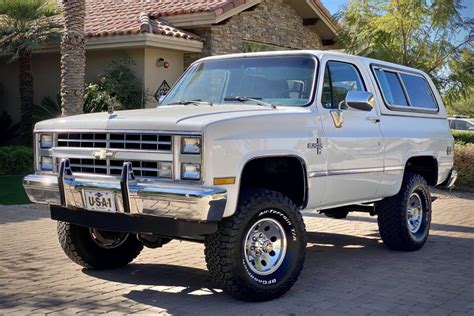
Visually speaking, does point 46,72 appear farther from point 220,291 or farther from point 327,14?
point 220,291

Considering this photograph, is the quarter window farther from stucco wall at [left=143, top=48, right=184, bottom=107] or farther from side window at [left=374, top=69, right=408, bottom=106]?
stucco wall at [left=143, top=48, right=184, bottom=107]

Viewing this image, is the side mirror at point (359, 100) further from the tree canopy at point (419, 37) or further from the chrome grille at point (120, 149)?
the tree canopy at point (419, 37)

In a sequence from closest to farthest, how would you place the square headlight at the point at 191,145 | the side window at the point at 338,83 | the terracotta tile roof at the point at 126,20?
the square headlight at the point at 191,145 → the side window at the point at 338,83 → the terracotta tile roof at the point at 126,20

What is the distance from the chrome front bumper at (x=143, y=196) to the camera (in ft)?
15.5

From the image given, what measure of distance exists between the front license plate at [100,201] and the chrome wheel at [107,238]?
1.14 meters

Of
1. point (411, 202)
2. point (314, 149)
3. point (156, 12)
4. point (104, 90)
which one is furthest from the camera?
point (156, 12)

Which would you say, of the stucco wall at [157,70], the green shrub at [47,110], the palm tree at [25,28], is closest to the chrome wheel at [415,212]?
the stucco wall at [157,70]

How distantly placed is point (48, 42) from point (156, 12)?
9.42ft

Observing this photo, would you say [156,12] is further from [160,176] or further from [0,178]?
[160,176]

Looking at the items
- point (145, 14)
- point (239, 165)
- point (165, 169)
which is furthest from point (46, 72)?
point (239, 165)

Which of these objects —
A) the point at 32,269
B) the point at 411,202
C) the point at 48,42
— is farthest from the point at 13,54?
the point at 411,202

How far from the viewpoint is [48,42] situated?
1479cm

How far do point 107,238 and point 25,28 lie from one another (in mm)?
9725

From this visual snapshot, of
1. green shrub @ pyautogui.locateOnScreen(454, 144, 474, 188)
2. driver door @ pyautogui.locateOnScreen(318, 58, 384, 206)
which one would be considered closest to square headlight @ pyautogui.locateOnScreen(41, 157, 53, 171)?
driver door @ pyautogui.locateOnScreen(318, 58, 384, 206)
